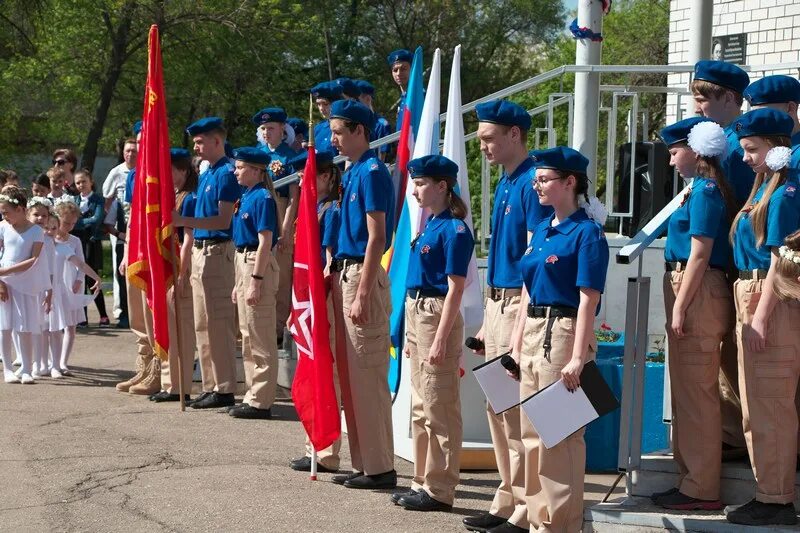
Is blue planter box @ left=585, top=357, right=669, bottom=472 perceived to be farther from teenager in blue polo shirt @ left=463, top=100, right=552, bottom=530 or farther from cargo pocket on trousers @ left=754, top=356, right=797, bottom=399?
cargo pocket on trousers @ left=754, top=356, right=797, bottom=399

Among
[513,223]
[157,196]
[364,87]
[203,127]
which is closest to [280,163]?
[364,87]

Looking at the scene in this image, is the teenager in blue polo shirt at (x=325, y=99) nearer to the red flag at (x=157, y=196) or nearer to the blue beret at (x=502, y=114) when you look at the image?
the red flag at (x=157, y=196)

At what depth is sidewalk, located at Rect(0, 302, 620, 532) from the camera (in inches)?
245

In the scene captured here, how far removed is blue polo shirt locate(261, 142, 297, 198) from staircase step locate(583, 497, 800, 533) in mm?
5424

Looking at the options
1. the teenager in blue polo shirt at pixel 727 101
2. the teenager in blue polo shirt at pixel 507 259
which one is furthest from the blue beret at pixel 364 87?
the teenager in blue polo shirt at pixel 727 101

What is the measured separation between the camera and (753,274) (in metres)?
5.43

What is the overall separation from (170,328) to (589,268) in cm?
543

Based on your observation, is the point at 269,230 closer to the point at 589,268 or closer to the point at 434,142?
the point at 434,142

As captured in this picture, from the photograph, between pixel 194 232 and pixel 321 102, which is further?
pixel 321 102

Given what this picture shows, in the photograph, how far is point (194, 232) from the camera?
954 cm

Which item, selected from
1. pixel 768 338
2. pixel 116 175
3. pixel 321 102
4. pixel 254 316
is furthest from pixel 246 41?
pixel 768 338

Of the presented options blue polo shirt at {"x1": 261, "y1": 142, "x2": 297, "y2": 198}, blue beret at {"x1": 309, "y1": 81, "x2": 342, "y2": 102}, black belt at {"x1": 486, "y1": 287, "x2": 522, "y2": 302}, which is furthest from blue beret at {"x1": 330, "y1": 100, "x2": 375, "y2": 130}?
blue beret at {"x1": 309, "y1": 81, "x2": 342, "y2": 102}

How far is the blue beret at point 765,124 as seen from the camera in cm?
541

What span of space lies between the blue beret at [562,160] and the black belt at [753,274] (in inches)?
33.3
